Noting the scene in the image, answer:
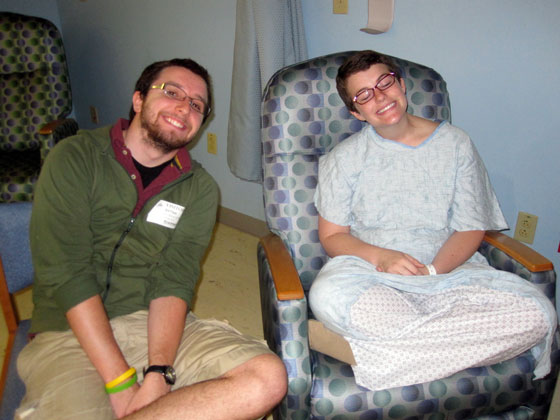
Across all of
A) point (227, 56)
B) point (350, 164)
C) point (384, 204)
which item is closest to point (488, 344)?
point (384, 204)

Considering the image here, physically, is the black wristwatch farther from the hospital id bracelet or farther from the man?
the hospital id bracelet

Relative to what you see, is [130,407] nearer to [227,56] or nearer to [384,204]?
[384,204]

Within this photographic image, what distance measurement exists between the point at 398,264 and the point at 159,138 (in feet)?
2.42

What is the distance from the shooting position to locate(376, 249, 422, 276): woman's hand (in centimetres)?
127

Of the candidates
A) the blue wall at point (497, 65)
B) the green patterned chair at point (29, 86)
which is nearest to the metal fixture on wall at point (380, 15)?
the blue wall at point (497, 65)

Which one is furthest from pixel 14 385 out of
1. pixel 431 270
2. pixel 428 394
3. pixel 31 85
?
pixel 31 85

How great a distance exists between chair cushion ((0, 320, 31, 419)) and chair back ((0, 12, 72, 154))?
194 centimetres

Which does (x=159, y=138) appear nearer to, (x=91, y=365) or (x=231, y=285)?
(x=91, y=365)

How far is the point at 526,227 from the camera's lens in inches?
71.4

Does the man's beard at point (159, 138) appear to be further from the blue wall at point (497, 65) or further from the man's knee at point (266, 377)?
the blue wall at point (497, 65)

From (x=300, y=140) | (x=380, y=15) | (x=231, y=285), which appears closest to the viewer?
(x=300, y=140)

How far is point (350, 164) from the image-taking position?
1408mm

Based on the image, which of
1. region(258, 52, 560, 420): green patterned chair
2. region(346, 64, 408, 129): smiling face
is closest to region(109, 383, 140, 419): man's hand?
region(258, 52, 560, 420): green patterned chair

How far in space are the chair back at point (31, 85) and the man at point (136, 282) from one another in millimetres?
1737
